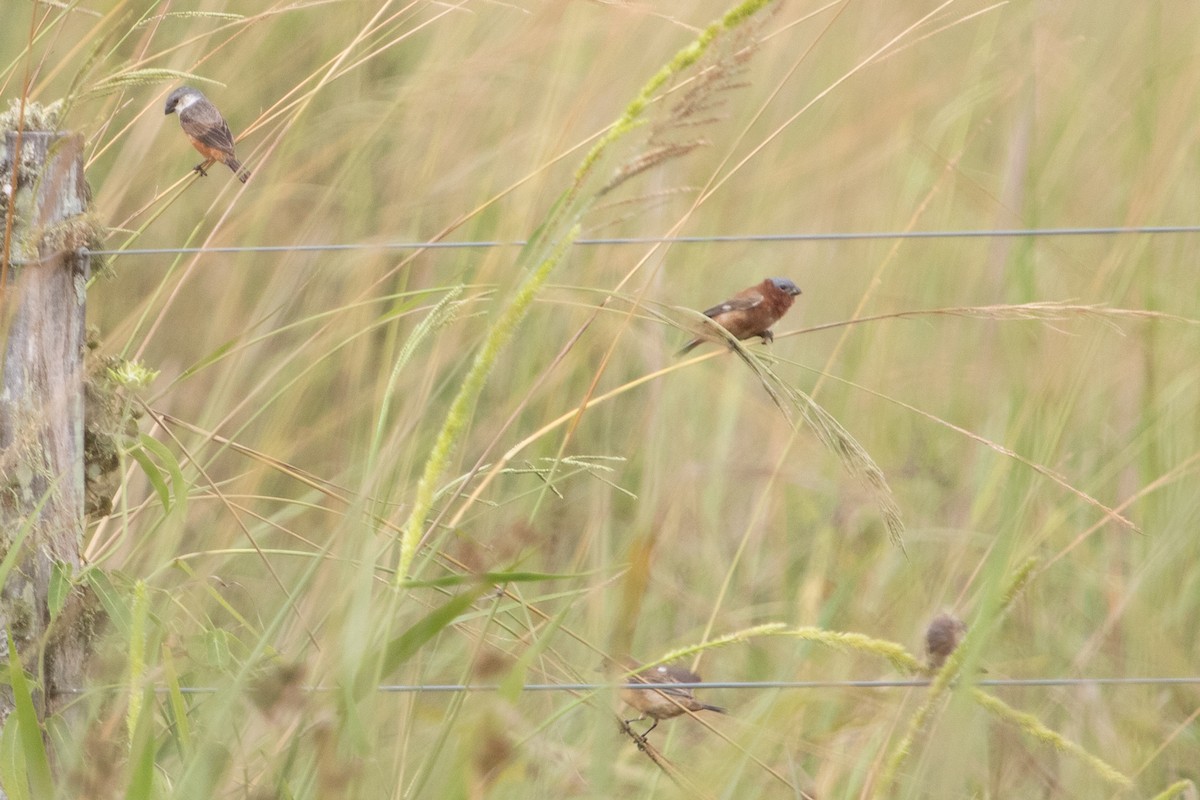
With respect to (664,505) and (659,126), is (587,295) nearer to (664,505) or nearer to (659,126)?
(664,505)

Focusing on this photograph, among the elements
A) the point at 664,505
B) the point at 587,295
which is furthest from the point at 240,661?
the point at 587,295

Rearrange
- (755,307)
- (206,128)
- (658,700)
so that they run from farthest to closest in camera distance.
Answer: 1. (755,307)
2. (206,128)
3. (658,700)

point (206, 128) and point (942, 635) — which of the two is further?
point (206, 128)

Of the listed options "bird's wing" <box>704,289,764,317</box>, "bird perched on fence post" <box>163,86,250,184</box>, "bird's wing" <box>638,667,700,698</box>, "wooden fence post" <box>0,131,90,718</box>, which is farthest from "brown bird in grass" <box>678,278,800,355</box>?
"wooden fence post" <box>0,131,90,718</box>

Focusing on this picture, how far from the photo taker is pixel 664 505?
211 cm

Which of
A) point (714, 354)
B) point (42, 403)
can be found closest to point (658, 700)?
point (714, 354)

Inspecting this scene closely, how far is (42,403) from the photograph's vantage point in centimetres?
136

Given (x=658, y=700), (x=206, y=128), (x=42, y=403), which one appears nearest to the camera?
(x=42, y=403)

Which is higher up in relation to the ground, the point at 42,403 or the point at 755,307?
the point at 42,403

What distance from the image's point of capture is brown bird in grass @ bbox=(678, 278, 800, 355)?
2.42m

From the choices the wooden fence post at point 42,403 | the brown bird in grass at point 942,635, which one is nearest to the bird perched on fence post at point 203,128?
the wooden fence post at point 42,403

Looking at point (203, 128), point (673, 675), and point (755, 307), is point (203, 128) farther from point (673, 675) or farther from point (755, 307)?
point (673, 675)

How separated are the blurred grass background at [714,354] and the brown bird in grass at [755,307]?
9cm

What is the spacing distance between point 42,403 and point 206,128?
3.26 ft
